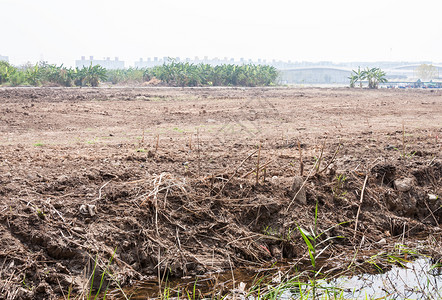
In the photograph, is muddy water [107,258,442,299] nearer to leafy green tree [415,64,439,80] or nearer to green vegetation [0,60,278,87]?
green vegetation [0,60,278,87]

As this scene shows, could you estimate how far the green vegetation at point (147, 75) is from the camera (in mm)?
30578

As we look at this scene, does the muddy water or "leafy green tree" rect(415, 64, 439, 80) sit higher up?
"leafy green tree" rect(415, 64, 439, 80)

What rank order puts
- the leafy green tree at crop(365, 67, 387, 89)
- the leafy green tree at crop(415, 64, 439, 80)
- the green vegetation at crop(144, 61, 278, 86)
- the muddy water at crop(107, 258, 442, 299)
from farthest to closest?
the leafy green tree at crop(415, 64, 439, 80) < the leafy green tree at crop(365, 67, 387, 89) < the green vegetation at crop(144, 61, 278, 86) < the muddy water at crop(107, 258, 442, 299)

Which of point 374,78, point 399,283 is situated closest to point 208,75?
point 374,78

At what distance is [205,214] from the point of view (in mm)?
5254

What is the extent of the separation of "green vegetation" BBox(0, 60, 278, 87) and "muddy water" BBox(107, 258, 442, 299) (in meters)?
28.7

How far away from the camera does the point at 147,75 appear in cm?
4091

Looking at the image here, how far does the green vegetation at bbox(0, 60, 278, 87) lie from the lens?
30.6 meters

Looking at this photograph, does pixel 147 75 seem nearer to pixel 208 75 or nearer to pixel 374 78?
pixel 208 75

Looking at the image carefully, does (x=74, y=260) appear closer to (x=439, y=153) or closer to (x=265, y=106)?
(x=439, y=153)

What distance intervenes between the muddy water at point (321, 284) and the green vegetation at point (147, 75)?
2867 centimetres

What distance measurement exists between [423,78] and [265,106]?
90030 mm

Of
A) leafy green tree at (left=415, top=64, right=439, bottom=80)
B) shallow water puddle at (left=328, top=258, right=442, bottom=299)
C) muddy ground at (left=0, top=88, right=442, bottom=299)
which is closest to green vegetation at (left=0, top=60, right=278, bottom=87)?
muddy ground at (left=0, top=88, right=442, bottom=299)

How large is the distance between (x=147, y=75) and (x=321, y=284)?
126 ft
